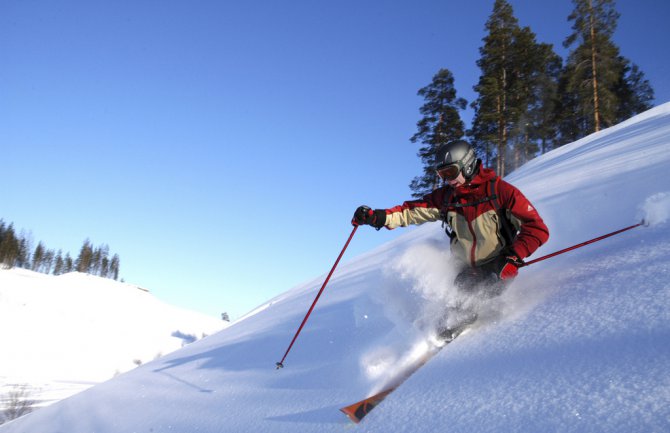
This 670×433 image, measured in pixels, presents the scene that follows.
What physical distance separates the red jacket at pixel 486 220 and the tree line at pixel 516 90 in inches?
713

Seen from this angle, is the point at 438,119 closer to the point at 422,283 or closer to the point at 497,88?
the point at 497,88

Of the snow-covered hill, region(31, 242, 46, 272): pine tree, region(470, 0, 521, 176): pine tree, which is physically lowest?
the snow-covered hill

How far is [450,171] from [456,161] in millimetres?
91

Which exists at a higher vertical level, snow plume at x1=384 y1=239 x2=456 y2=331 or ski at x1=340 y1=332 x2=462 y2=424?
snow plume at x1=384 y1=239 x2=456 y2=331

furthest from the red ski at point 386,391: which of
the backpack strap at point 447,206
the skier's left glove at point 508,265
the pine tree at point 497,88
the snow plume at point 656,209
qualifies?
the pine tree at point 497,88

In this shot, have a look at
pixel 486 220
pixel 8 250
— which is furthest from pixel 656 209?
pixel 8 250

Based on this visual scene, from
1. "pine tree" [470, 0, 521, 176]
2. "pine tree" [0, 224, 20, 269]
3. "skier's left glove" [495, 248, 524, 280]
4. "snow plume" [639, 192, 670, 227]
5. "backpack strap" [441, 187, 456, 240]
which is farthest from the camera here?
"pine tree" [0, 224, 20, 269]

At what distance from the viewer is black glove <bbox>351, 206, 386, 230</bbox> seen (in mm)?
3846

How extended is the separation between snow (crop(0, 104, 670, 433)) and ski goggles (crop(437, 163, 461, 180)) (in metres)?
0.70

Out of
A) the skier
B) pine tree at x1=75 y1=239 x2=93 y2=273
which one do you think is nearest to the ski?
the skier

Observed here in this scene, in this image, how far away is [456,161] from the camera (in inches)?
123

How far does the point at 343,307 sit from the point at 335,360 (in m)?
1.93

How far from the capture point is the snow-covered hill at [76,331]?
72.8 ft

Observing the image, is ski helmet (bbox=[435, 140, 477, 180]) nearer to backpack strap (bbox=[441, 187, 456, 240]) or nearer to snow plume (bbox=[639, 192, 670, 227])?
backpack strap (bbox=[441, 187, 456, 240])
